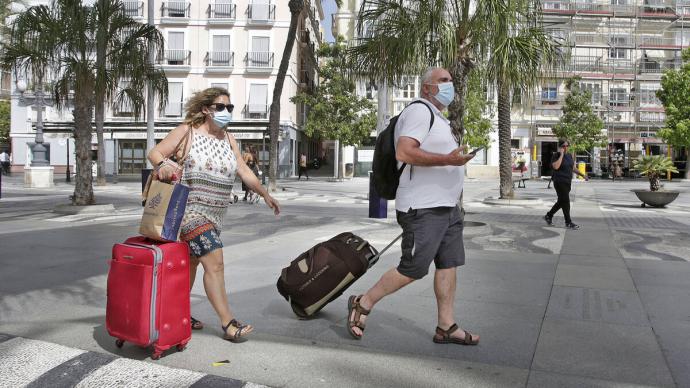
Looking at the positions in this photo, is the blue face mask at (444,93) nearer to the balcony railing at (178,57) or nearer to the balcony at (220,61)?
the balcony at (220,61)

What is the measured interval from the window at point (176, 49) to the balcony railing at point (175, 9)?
1.16 metres

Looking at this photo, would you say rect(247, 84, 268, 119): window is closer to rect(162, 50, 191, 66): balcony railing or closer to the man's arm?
rect(162, 50, 191, 66): balcony railing

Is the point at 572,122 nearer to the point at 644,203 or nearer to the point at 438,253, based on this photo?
the point at 644,203

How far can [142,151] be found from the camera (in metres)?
42.3

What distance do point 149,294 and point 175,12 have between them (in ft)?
135

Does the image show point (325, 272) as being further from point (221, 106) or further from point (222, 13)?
point (222, 13)

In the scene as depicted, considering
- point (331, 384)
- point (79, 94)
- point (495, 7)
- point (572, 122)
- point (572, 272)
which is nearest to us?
point (331, 384)

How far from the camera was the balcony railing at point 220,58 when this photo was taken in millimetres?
41000

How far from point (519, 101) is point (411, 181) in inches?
319

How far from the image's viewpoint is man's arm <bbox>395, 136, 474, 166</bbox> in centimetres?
364

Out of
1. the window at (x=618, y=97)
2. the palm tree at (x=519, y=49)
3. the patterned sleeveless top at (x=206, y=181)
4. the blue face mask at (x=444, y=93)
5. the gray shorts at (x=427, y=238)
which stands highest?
the window at (x=618, y=97)

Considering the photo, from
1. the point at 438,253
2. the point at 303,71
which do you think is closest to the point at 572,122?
the point at 303,71

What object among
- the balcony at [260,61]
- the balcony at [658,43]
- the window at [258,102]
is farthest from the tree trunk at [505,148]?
the balcony at [658,43]

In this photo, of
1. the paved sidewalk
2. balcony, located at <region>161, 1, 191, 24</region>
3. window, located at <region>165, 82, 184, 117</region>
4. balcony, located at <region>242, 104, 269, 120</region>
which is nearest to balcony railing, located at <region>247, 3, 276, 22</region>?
balcony, located at <region>161, 1, 191, 24</region>
